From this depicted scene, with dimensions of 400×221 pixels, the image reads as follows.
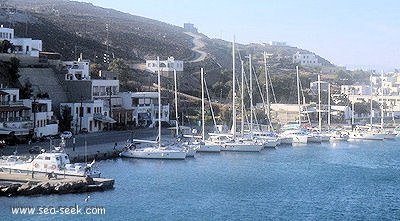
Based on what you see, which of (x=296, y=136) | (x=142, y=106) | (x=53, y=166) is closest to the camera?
(x=53, y=166)

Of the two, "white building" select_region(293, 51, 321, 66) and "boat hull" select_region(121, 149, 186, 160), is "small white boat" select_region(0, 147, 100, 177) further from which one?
"white building" select_region(293, 51, 321, 66)

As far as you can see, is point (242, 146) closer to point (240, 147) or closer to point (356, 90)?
point (240, 147)

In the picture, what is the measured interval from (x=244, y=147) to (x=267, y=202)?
20.9 m

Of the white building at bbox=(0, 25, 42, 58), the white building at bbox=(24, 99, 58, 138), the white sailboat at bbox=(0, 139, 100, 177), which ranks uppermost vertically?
the white building at bbox=(0, 25, 42, 58)

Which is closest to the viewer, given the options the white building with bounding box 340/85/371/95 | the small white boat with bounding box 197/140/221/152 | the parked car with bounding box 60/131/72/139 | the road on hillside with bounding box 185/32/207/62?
the parked car with bounding box 60/131/72/139

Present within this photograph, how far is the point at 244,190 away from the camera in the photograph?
40.0m

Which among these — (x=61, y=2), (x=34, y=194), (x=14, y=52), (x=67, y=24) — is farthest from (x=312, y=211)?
(x=61, y=2)

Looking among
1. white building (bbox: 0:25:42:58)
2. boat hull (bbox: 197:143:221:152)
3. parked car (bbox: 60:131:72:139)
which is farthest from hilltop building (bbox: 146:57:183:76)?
parked car (bbox: 60:131:72:139)

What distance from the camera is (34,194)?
34.1m

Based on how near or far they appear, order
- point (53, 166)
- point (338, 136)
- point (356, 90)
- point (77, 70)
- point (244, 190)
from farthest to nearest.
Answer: point (356, 90) → point (338, 136) → point (77, 70) → point (244, 190) → point (53, 166)

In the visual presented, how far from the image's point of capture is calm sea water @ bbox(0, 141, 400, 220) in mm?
33250

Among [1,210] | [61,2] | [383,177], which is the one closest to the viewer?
[1,210]

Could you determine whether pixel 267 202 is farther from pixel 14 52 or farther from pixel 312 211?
pixel 14 52

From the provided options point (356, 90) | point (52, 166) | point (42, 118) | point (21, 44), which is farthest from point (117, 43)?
point (52, 166)
